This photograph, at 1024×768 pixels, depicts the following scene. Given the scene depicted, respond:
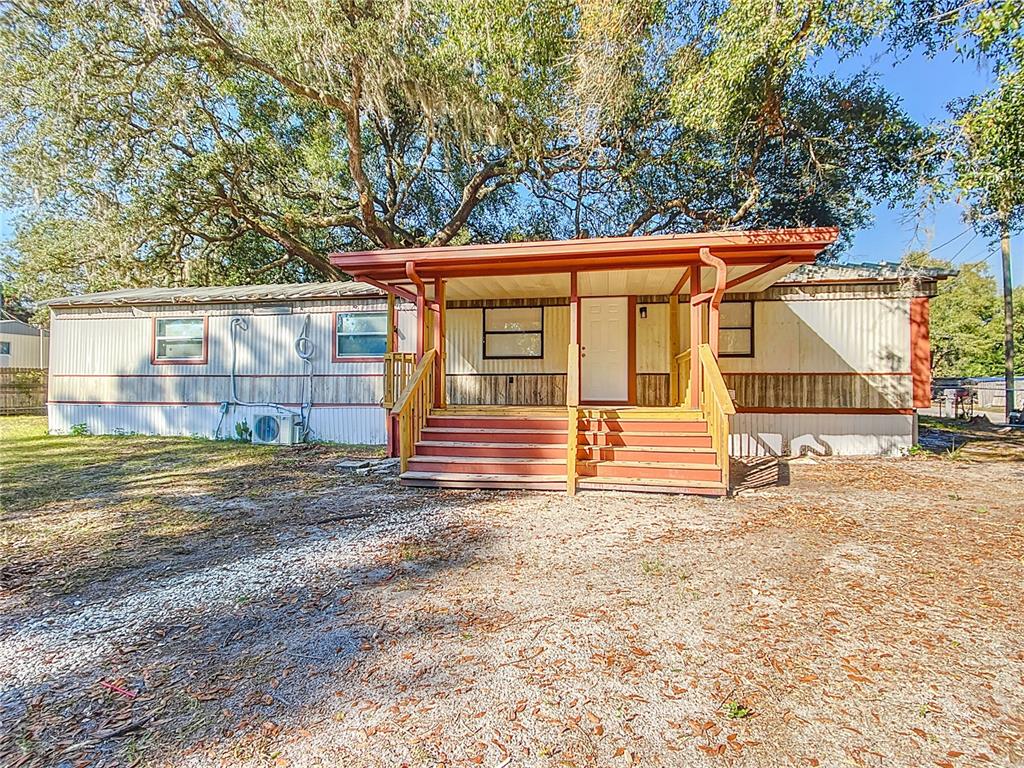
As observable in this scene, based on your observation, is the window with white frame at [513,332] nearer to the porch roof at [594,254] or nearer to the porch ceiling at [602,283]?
the porch ceiling at [602,283]

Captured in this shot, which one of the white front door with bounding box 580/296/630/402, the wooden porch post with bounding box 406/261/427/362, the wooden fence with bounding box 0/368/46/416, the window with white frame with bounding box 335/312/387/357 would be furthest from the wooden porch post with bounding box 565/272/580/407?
the wooden fence with bounding box 0/368/46/416

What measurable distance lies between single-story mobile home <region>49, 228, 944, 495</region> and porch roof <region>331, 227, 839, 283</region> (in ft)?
0.10

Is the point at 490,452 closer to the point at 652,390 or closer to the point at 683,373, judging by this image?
the point at 683,373

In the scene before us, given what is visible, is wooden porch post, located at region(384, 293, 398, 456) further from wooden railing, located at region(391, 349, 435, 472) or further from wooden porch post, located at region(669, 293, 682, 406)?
wooden porch post, located at region(669, 293, 682, 406)

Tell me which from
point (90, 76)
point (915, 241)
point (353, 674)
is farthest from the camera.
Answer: point (90, 76)

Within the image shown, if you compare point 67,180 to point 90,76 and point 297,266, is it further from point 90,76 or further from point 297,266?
point 297,266

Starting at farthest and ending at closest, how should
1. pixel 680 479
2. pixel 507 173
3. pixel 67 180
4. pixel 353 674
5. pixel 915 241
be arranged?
pixel 507 173 → pixel 67 180 → pixel 915 241 → pixel 680 479 → pixel 353 674

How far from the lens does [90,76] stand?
952 cm

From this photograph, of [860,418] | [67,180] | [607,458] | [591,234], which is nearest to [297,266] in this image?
[67,180]

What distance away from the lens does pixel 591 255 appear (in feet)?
20.5

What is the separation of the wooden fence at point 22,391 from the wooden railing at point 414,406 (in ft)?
53.8

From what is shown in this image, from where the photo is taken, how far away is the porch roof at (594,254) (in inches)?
229

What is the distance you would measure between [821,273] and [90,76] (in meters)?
13.7

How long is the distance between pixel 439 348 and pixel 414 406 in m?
0.96
